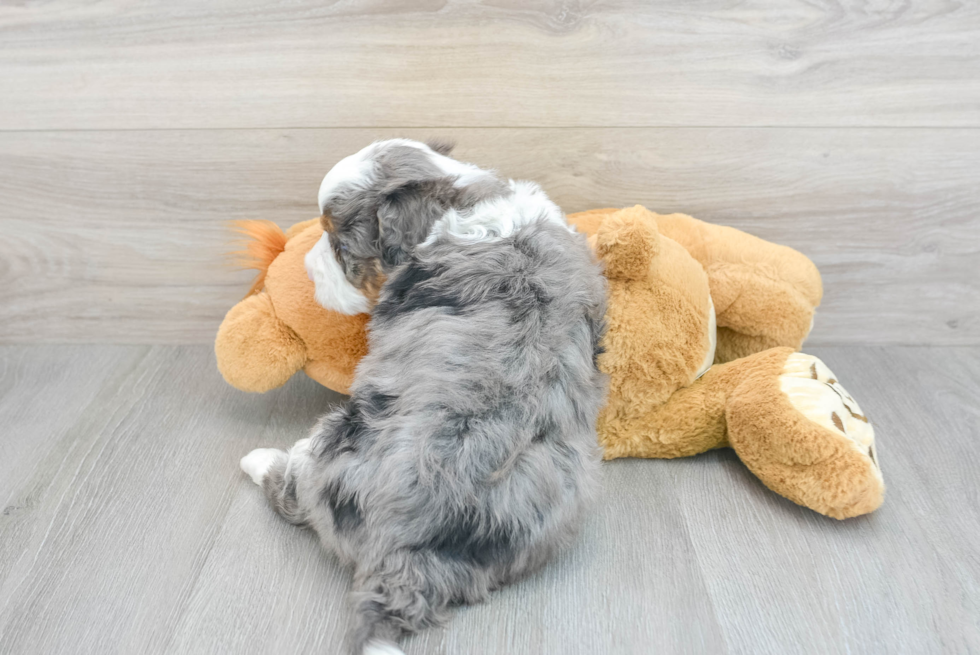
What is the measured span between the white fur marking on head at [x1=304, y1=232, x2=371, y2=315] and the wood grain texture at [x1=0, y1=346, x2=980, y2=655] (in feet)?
1.57

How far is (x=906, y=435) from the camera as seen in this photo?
173cm

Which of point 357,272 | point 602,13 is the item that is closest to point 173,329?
point 357,272

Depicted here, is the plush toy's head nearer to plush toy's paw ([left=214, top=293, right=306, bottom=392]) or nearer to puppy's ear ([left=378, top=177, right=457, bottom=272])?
plush toy's paw ([left=214, top=293, right=306, bottom=392])

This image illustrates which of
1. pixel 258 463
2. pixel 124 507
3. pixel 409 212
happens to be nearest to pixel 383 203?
pixel 409 212

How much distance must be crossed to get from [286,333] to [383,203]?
19.4 inches

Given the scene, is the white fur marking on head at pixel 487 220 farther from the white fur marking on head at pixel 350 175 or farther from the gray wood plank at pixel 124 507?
Result: the gray wood plank at pixel 124 507

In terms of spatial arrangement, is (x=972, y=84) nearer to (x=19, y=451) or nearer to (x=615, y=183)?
(x=615, y=183)

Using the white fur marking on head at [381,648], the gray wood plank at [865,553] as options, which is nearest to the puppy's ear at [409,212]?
the white fur marking on head at [381,648]

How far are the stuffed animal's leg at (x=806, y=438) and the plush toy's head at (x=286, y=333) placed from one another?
0.90m

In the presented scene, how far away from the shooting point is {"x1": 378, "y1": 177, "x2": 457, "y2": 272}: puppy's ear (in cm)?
133

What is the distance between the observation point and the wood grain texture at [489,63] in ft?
5.55

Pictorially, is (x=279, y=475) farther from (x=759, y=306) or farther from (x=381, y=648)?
(x=759, y=306)

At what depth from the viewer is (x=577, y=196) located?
188cm

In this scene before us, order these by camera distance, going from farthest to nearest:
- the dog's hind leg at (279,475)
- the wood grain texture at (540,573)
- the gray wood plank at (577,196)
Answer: the gray wood plank at (577,196), the dog's hind leg at (279,475), the wood grain texture at (540,573)
